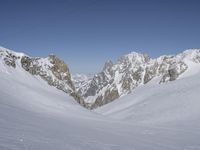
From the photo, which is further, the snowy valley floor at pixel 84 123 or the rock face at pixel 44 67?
the rock face at pixel 44 67

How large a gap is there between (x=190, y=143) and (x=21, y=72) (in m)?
32.2

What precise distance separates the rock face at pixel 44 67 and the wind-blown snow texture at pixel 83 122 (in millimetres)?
1601

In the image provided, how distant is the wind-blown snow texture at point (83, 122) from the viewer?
42.1 feet

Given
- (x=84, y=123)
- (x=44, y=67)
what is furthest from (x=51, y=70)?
(x=84, y=123)

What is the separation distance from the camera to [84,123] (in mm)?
22203

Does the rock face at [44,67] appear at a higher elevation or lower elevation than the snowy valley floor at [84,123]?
higher

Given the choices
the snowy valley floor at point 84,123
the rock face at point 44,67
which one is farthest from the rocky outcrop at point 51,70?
the snowy valley floor at point 84,123

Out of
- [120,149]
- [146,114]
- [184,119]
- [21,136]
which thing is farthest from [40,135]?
[146,114]

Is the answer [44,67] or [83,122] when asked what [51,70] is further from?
[83,122]

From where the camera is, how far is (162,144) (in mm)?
15750

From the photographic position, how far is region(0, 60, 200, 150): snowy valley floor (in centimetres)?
1279

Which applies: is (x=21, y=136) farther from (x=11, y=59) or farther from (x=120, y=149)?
(x=11, y=59)

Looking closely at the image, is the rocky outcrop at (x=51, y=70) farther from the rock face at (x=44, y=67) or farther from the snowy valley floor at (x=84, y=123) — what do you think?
the snowy valley floor at (x=84, y=123)

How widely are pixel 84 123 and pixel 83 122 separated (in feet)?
2.34
